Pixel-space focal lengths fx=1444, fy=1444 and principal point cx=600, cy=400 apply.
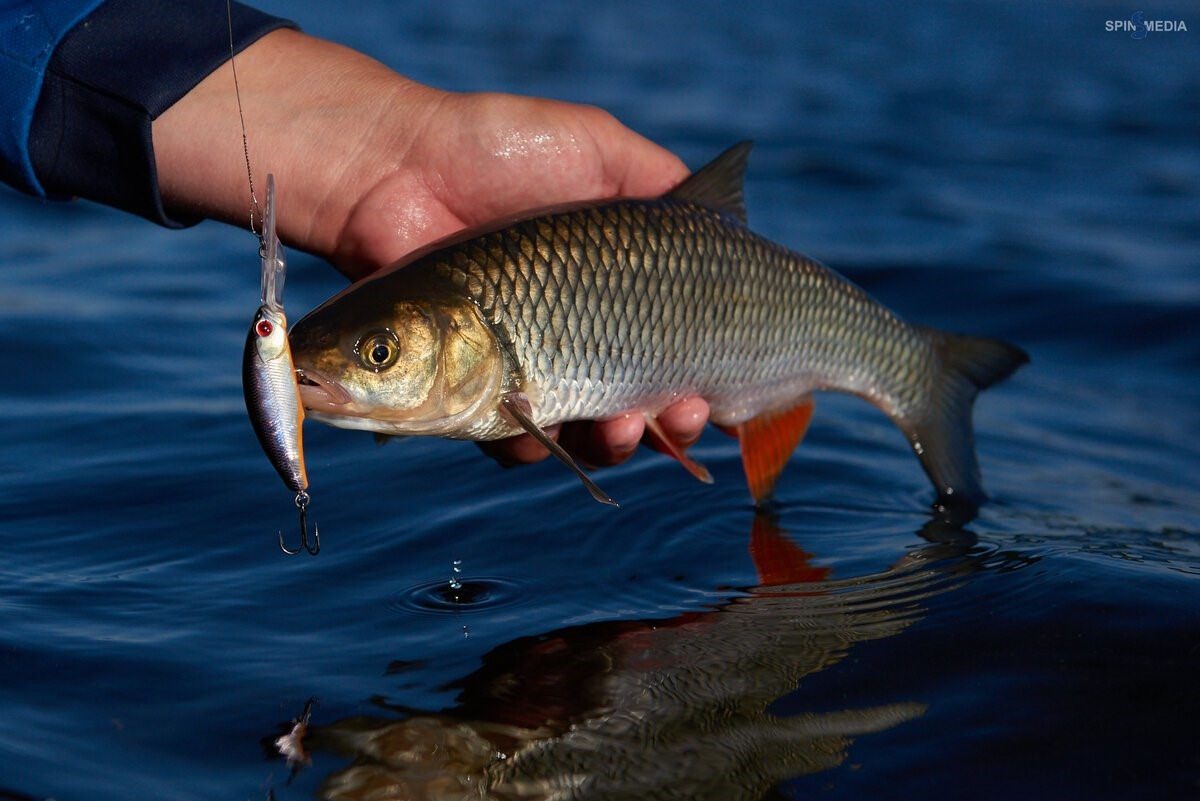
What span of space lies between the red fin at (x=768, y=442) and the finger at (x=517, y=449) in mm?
714

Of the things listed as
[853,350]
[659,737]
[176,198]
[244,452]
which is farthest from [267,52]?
[659,737]

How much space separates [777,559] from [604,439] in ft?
2.44

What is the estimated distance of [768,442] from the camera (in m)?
5.08

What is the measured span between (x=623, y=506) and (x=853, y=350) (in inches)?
40.2

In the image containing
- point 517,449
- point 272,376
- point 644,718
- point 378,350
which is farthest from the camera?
point 517,449

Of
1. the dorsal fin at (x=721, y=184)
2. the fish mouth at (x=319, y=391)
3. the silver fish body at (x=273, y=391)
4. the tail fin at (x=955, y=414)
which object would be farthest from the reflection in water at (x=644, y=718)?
the dorsal fin at (x=721, y=184)

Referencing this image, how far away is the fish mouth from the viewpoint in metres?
3.68

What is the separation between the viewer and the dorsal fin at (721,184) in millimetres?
4598

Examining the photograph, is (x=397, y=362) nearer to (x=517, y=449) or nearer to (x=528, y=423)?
(x=528, y=423)

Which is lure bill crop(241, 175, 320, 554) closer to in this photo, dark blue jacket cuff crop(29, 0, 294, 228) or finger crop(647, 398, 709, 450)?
dark blue jacket cuff crop(29, 0, 294, 228)

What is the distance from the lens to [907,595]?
14.5 feet

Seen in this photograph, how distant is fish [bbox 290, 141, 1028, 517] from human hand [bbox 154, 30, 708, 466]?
370mm

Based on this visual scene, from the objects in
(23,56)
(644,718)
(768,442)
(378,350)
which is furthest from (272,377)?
(768,442)

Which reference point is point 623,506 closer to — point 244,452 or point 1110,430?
point 244,452
